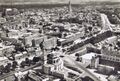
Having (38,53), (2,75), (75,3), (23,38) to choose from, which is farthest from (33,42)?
(75,3)

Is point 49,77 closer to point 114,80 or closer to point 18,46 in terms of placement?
point 114,80

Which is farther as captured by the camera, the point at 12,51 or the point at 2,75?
the point at 12,51

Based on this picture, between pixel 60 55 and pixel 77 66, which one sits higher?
pixel 60 55

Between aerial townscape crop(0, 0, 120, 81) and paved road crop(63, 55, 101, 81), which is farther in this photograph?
aerial townscape crop(0, 0, 120, 81)

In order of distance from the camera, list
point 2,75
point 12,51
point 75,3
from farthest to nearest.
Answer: point 75,3 → point 12,51 → point 2,75

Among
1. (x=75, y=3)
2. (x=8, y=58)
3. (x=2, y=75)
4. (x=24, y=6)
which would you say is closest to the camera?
(x=2, y=75)

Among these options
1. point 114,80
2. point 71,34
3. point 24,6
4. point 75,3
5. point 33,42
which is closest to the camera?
point 114,80

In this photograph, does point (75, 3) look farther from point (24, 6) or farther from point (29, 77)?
point (29, 77)

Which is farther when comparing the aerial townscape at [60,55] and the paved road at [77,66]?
the aerial townscape at [60,55]

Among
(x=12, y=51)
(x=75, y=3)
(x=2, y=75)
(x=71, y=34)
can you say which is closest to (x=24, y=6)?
(x=75, y=3)

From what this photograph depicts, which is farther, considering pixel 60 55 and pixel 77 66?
pixel 60 55
